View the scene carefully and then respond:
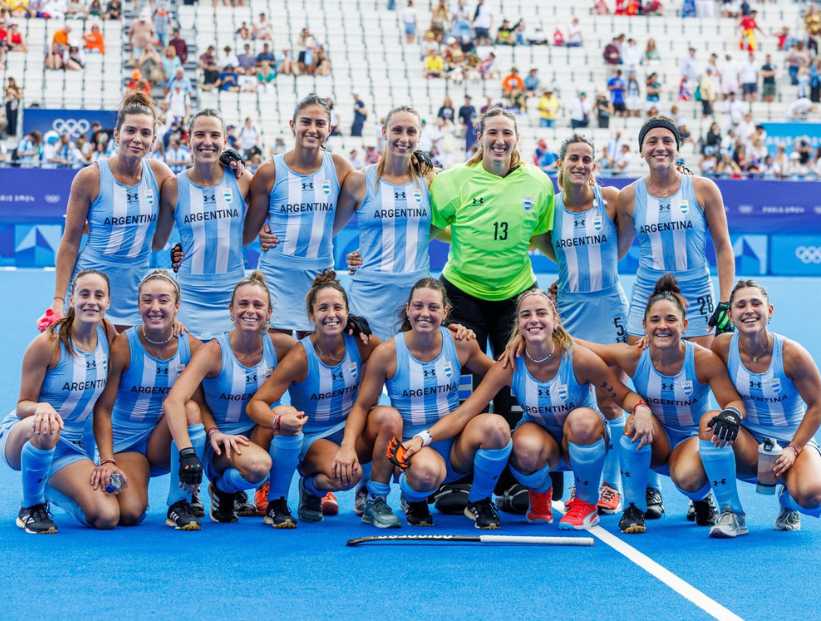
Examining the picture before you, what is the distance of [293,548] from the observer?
17.2 feet

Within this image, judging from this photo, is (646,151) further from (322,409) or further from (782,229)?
(782,229)

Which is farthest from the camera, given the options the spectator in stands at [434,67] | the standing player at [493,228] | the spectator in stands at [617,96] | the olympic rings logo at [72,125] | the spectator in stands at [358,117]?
the spectator in stands at [434,67]

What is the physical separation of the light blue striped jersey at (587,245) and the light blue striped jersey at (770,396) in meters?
1.01

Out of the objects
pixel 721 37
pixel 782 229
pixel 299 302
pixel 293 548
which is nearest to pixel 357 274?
pixel 299 302

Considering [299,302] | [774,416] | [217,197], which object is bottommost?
[774,416]

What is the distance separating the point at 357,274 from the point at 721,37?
76.3 ft

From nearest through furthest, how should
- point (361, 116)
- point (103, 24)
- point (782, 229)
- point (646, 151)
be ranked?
point (646, 151) → point (782, 229) → point (361, 116) → point (103, 24)

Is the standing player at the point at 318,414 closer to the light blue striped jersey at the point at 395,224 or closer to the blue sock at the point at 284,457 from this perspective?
the blue sock at the point at 284,457

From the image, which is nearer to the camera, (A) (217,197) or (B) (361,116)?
(A) (217,197)

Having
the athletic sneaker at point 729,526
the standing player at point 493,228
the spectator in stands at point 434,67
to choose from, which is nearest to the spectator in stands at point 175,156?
the spectator in stands at point 434,67

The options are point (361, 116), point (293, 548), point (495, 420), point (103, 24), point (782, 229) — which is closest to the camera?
point (293, 548)

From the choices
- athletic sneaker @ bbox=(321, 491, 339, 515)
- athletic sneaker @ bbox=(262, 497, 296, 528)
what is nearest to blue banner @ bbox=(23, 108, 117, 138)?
athletic sneaker @ bbox=(321, 491, 339, 515)

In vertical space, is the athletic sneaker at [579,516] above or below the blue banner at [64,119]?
below

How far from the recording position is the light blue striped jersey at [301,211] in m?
6.53
